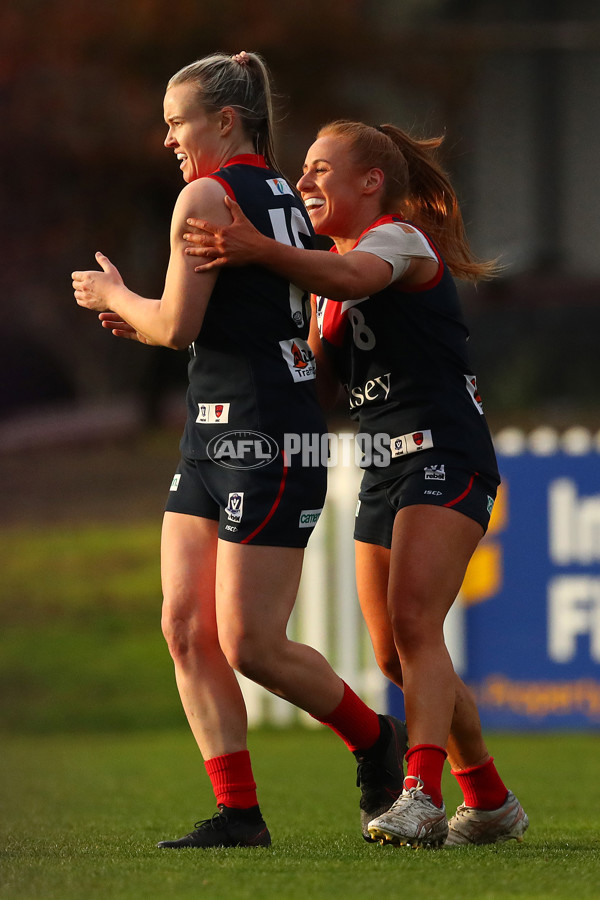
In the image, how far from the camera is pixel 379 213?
4070 mm

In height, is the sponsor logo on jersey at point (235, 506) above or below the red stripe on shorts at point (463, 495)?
below

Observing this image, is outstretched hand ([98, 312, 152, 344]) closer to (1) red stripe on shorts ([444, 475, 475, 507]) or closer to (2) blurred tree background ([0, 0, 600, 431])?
(1) red stripe on shorts ([444, 475, 475, 507])

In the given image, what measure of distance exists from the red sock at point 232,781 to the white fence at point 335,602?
14.5ft

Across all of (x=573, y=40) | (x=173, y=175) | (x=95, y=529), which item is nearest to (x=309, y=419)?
(x=95, y=529)

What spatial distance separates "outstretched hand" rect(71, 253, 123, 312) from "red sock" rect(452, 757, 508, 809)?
1.60 meters

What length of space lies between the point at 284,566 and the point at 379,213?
1.05 metres

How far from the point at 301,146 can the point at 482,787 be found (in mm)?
12133

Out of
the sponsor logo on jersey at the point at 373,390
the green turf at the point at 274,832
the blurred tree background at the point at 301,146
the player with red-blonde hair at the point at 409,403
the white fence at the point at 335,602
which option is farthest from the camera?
the blurred tree background at the point at 301,146

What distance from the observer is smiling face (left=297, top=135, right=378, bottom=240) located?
4008mm

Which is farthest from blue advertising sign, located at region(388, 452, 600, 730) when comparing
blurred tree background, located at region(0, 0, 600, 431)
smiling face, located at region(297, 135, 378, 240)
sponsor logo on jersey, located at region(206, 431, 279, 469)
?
blurred tree background, located at region(0, 0, 600, 431)

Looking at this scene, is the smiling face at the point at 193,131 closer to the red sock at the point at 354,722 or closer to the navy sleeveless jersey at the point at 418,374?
the navy sleeveless jersey at the point at 418,374

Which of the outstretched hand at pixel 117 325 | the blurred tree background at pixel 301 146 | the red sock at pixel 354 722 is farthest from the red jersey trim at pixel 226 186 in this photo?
the blurred tree background at pixel 301 146

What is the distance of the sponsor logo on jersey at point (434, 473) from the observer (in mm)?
3815

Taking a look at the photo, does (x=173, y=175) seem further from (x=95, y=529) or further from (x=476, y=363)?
(x=476, y=363)
